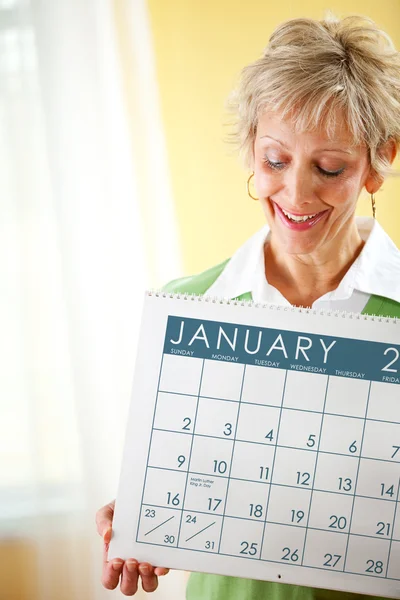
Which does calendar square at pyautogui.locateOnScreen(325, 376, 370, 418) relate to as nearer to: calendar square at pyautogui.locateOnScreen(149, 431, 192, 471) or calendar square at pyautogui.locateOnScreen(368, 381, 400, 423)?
calendar square at pyautogui.locateOnScreen(368, 381, 400, 423)

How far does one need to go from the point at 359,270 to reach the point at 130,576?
25.1 inches

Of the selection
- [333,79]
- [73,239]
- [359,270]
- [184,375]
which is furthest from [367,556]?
[73,239]

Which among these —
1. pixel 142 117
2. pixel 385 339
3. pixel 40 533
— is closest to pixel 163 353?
pixel 385 339

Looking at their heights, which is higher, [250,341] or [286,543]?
[250,341]

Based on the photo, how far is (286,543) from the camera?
102 centimetres

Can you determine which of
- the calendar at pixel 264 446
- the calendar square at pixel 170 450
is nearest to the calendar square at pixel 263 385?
the calendar at pixel 264 446

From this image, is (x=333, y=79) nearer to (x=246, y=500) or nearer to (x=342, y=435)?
(x=342, y=435)

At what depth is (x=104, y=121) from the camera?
1.93 metres

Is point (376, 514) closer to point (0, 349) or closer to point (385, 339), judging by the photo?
point (385, 339)

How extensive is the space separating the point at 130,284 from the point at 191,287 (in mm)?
637

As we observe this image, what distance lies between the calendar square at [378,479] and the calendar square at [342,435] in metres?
0.03

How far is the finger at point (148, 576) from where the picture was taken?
1037mm

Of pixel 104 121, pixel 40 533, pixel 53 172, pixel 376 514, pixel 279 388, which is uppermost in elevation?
pixel 104 121

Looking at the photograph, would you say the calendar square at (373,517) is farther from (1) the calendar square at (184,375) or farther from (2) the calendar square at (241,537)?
(1) the calendar square at (184,375)
